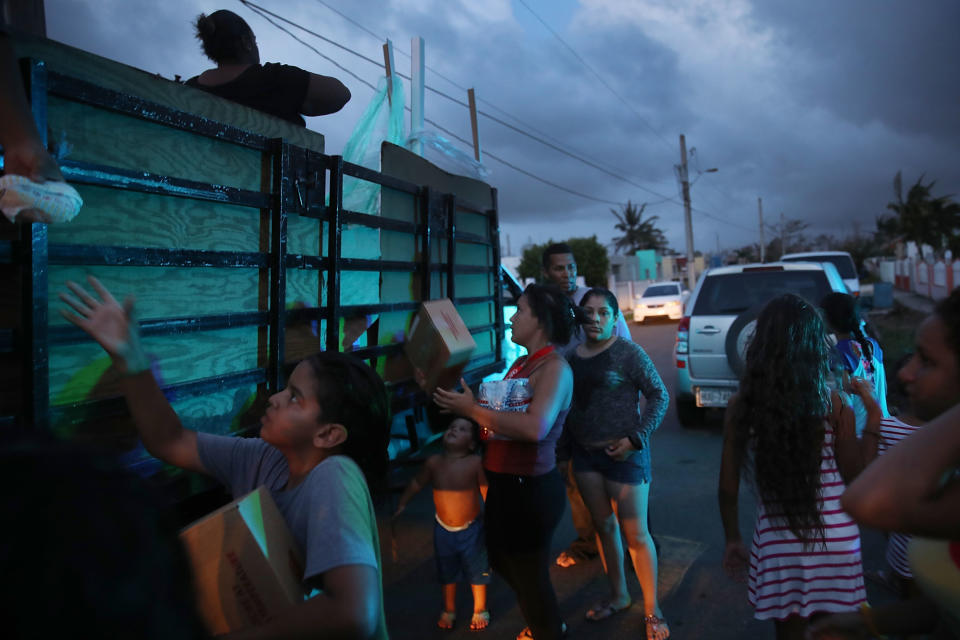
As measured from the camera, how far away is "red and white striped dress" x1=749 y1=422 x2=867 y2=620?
7.22ft

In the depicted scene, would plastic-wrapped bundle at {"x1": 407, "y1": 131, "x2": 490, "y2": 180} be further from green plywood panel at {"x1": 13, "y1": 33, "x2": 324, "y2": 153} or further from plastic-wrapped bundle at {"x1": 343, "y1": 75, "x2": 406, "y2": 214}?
green plywood panel at {"x1": 13, "y1": 33, "x2": 324, "y2": 153}

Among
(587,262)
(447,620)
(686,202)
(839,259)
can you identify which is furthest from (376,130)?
(587,262)

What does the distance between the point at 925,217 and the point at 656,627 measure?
48.0 meters

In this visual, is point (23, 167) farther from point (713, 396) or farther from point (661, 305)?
point (661, 305)

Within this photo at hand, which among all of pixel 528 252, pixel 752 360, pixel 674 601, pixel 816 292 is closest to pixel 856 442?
pixel 752 360

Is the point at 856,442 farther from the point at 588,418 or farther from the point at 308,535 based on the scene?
the point at 308,535

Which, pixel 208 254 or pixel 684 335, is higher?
pixel 208 254

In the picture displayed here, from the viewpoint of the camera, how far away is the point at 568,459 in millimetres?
3873

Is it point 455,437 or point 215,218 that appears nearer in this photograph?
point 215,218

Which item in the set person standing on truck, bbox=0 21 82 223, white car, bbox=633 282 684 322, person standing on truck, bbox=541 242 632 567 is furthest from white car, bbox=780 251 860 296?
person standing on truck, bbox=0 21 82 223

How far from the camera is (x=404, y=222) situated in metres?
3.72

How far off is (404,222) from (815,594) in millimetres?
2671

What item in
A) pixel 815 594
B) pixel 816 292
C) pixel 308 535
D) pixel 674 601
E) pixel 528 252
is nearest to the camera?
pixel 308 535

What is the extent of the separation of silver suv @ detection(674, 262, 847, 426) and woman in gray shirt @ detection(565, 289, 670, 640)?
353 centimetres
